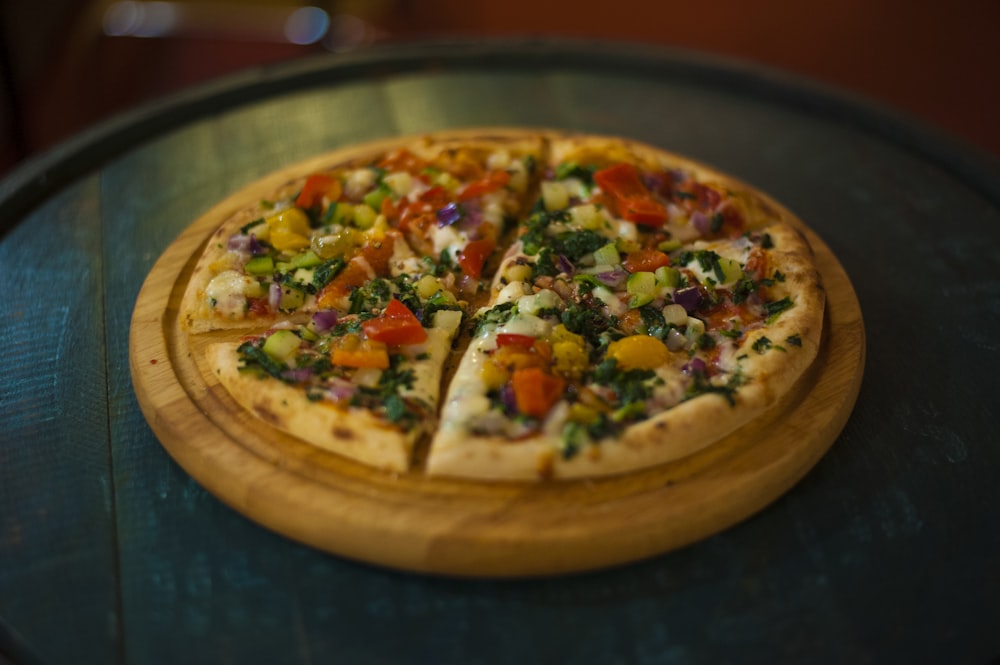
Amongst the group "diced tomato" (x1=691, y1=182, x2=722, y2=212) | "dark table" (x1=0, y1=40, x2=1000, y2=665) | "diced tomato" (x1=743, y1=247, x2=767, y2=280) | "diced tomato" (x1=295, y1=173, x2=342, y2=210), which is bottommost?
"dark table" (x1=0, y1=40, x2=1000, y2=665)

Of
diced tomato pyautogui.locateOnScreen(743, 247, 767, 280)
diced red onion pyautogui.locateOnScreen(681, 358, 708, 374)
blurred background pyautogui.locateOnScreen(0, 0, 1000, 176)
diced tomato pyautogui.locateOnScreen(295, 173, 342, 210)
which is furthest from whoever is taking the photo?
blurred background pyautogui.locateOnScreen(0, 0, 1000, 176)

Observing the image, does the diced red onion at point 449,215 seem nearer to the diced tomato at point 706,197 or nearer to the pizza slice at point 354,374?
the pizza slice at point 354,374

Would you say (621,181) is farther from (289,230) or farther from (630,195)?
(289,230)

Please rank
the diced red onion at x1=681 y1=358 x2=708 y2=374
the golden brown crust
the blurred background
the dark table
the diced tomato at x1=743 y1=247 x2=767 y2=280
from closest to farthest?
1. the dark table
2. the golden brown crust
3. the diced red onion at x1=681 y1=358 x2=708 y2=374
4. the diced tomato at x1=743 y1=247 x2=767 y2=280
5. the blurred background

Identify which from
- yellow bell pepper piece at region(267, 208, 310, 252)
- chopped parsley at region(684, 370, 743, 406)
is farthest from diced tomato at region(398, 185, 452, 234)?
chopped parsley at region(684, 370, 743, 406)

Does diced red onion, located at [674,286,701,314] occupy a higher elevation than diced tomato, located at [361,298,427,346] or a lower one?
higher

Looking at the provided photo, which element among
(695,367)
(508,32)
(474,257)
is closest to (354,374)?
(474,257)

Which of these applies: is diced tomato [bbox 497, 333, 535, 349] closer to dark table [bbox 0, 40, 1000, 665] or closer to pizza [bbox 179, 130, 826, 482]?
pizza [bbox 179, 130, 826, 482]
